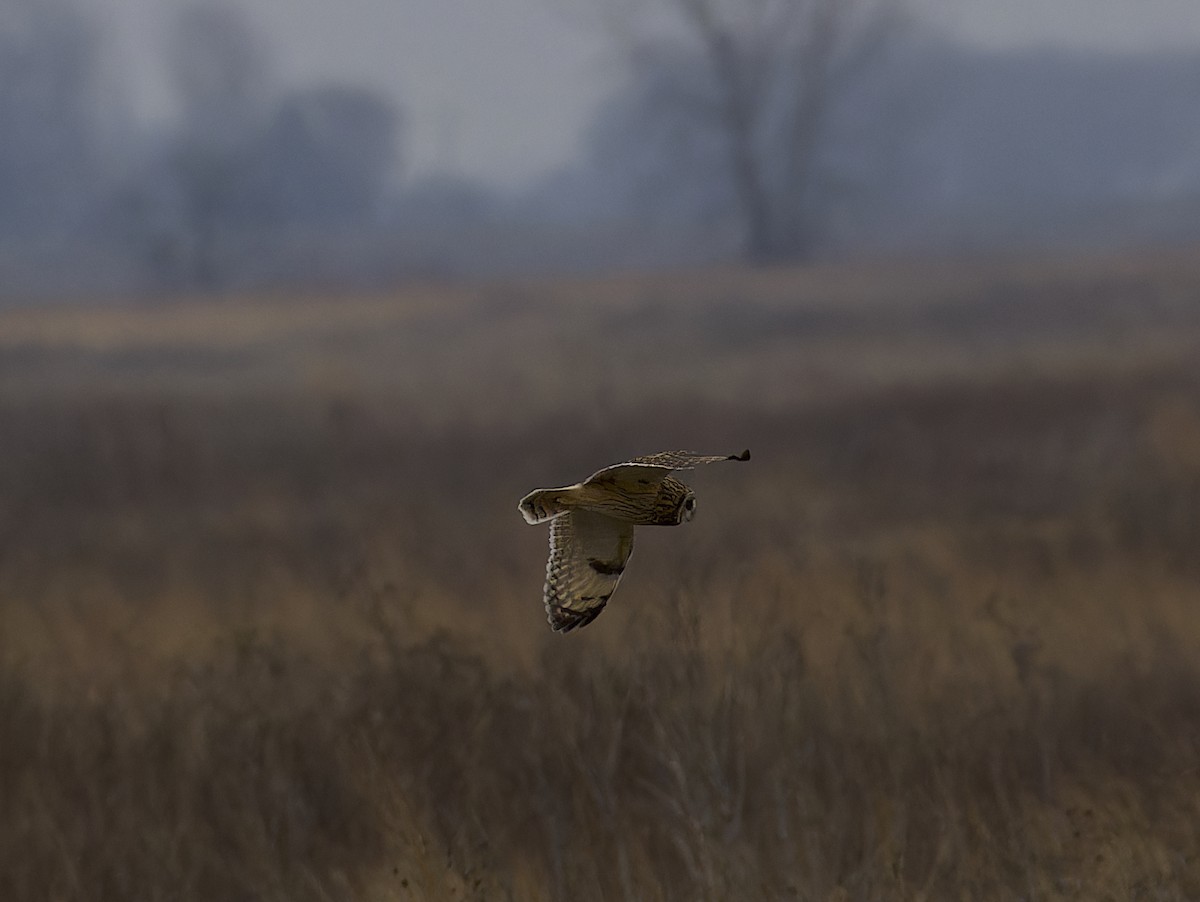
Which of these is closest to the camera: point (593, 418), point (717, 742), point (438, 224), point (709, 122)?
point (717, 742)

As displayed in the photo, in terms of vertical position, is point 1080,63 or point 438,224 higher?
point 1080,63

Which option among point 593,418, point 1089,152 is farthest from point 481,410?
point 1089,152

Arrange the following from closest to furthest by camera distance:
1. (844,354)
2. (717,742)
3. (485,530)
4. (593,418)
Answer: (717,742)
(485,530)
(593,418)
(844,354)

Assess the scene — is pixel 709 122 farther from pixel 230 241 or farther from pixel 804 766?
pixel 804 766

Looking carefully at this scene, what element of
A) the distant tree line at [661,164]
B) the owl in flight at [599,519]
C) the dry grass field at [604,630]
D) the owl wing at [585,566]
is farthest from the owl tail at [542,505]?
the distant tree line at [661,164]

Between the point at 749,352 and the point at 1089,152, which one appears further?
the point at 1089,152

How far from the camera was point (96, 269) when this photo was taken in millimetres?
58062

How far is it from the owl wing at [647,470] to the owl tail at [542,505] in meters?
0.09

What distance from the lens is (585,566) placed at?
15.4 ft

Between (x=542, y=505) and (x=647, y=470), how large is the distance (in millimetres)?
269

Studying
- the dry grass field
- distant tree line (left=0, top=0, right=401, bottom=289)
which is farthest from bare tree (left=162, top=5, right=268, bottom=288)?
the dry grass field

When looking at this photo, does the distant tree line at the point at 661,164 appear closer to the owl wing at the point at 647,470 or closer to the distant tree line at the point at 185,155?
the distant tree line at the point at 185,155

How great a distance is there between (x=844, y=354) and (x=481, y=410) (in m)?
6.43

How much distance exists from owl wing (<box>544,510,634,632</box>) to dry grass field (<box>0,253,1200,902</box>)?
280 cm
